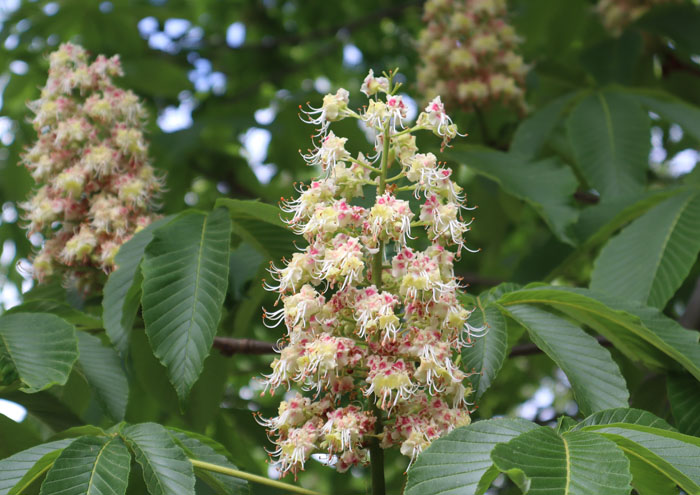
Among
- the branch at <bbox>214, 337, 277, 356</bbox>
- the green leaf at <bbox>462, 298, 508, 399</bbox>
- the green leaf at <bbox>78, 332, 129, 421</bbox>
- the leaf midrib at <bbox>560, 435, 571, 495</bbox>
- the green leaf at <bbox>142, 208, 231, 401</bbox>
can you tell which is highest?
the leaf midrib at <bbox>560, 435, 571, 495</bbox>

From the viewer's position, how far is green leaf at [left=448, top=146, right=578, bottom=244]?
9.33 ft

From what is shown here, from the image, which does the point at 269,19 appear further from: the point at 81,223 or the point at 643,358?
the point at 643,358

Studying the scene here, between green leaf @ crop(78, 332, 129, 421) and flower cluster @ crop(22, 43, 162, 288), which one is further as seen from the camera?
flower cluster @ crop(22, 43, 162, 288)

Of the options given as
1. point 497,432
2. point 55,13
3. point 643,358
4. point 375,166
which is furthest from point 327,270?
point 55,13

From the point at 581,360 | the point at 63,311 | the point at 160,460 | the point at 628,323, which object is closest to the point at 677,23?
the point at 628,323

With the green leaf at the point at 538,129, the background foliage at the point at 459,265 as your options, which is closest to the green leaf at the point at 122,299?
the background foliage at the point at 459,265

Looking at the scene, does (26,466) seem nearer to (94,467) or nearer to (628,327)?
(94,467)

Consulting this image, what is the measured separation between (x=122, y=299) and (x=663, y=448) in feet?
5.06

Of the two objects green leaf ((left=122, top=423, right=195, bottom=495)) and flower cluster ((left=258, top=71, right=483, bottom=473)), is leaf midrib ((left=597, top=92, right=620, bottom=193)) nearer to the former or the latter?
flower cluster ((left=258, top=71, right=483, bottom=473))

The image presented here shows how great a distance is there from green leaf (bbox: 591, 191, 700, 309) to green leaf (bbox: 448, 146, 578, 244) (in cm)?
20

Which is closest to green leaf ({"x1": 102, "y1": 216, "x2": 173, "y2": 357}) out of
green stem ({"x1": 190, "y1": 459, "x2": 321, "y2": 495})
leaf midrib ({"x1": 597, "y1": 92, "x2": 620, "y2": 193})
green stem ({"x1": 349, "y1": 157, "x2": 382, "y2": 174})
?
green stem ({"x1": 190, "y1": 459, "x2": 321, "y2": 495})

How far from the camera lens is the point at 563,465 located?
4.73 ft

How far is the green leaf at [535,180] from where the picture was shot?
284 centimetres

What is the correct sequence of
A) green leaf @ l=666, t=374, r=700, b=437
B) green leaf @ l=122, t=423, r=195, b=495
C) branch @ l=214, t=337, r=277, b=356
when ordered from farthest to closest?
1. branch @ l=214, t=337, r=277, b=356
2. green leaf @ l=666, t=374, r=700, b=437
3. green leaf @ l=122, t=423, r=195, b=495
